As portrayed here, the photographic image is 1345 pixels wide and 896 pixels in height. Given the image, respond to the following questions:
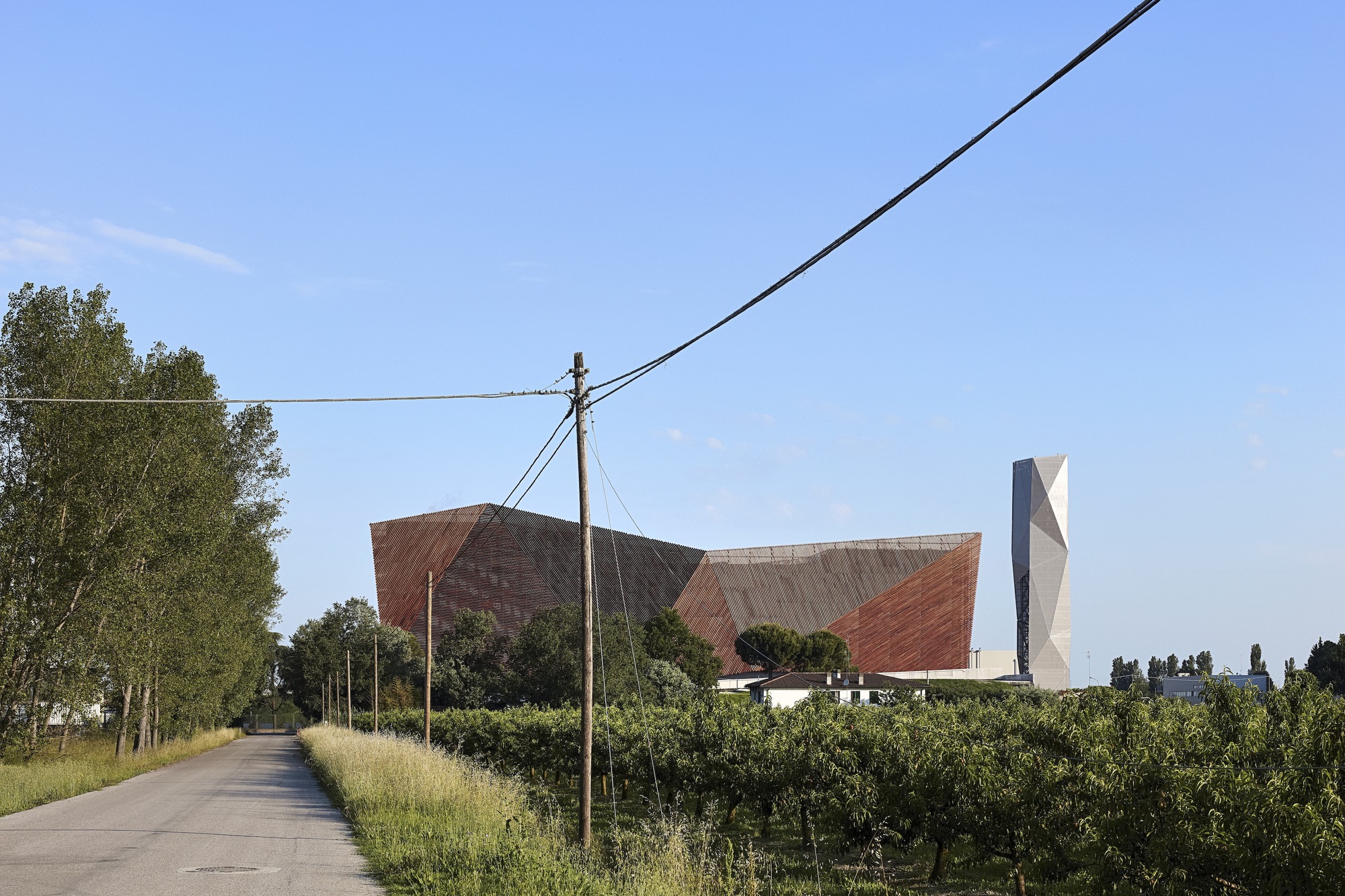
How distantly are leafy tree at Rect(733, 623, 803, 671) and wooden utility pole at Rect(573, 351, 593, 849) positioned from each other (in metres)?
75.0

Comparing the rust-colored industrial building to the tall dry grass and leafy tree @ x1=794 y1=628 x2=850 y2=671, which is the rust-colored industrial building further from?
the tall dry grass

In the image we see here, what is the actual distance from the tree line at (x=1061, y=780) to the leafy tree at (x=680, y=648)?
5345 centimetres

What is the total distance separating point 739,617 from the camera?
3706 inches

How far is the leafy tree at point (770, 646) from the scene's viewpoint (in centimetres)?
8781

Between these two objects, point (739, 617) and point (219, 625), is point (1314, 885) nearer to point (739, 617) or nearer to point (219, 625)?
point (219, 625)

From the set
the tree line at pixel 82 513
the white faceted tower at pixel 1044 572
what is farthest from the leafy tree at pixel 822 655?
the tree line at pixel 82 513

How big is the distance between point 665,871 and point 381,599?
86.0 metres

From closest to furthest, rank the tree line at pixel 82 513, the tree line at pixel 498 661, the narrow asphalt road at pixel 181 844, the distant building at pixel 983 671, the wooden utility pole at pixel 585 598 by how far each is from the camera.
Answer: the narrow asphalt road at pixel 181 844
the wooden utility pole at pixel 585 598
the tree line at pixel 82 513
the tree line at pixel 498 661
the distant building at pixel 983 671

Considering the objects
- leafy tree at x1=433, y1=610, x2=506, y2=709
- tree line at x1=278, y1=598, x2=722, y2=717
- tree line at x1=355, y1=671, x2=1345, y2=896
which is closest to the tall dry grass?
tree line at x1=355, y1=671, x2=1345, y2=896

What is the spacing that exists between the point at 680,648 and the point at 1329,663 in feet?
141

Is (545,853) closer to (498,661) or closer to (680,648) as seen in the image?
(498,661)

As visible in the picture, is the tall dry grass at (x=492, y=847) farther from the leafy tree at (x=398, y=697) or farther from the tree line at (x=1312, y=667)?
the leafy tree at (x=398, y=697)

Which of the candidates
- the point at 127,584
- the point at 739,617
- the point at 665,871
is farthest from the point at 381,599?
the point at 665,871

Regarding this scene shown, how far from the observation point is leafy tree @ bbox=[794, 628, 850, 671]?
88500 millimetres
